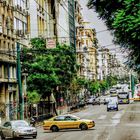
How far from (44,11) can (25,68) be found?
27.7 m

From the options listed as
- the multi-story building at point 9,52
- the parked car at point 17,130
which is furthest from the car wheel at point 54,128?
the multi-story building at point 9,52

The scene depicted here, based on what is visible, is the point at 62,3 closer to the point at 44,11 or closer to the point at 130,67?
the point at 44,11

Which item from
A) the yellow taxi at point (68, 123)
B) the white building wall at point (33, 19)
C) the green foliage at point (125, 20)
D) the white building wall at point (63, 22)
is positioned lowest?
the yellow taxi at point (68, 123)

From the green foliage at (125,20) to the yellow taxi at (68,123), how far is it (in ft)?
76.1

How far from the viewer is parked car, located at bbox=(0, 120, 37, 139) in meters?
44.3

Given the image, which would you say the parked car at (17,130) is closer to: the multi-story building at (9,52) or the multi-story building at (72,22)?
the multi-story building at (9,52)

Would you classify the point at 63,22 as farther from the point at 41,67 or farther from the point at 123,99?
the point at 41,67

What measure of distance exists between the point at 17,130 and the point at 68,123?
828 cm

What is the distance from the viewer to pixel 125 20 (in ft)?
74.6

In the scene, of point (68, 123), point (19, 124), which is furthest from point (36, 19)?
point (19, 124)

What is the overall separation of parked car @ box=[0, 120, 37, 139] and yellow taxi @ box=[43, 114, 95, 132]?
20.6 ft

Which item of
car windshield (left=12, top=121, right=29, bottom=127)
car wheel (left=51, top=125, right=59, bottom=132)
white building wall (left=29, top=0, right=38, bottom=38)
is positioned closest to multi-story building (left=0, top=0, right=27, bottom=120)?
white building wall (left=29, top=0, right=38, bottom=38)

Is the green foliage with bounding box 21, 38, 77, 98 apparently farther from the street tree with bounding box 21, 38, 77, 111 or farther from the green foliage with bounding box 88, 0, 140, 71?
the green foliage with bounding box 88, 0, 140, 71

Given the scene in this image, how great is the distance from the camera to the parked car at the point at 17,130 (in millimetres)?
44281
